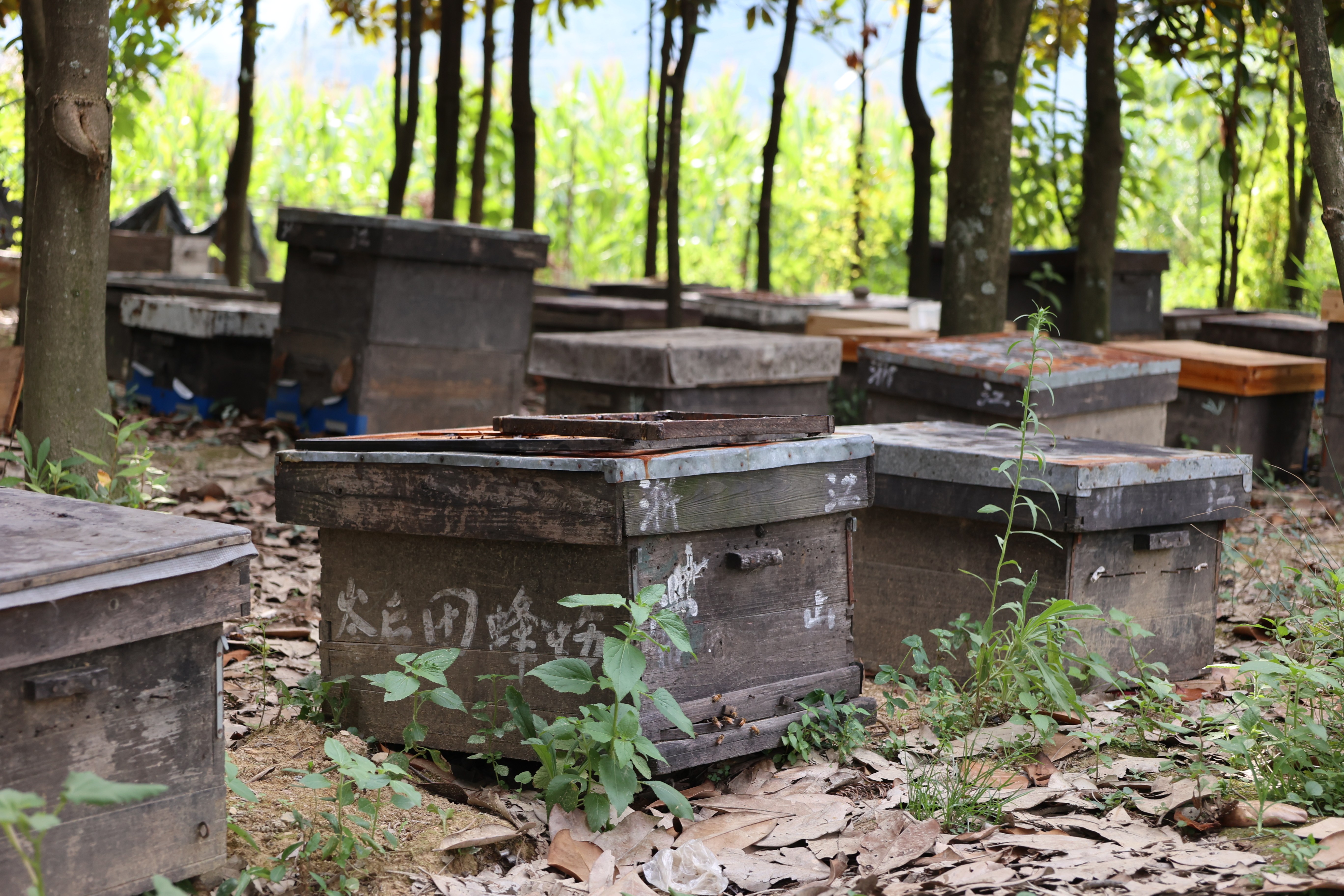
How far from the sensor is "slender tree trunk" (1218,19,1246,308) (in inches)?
344

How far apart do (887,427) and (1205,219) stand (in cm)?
1793

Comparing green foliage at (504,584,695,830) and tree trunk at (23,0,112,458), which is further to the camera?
tree trunk at (23,0,112,458)

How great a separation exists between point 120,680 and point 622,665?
94 centimetres

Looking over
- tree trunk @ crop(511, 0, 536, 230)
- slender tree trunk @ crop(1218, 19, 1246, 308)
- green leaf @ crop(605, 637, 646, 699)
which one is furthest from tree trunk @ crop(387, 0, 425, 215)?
green leaf @ crop(605, 637, 646, 699)

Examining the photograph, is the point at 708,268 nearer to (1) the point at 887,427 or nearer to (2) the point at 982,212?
(2) the point at 982,212

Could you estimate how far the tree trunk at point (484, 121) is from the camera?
450 inches

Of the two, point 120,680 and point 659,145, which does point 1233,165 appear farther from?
point 120,680

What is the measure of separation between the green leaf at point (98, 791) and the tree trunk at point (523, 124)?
8.50 metres

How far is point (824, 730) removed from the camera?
125 inches

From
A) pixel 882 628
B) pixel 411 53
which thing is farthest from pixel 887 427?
pixel 411 53

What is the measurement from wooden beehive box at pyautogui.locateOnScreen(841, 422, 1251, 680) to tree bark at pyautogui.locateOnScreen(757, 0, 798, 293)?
754cm

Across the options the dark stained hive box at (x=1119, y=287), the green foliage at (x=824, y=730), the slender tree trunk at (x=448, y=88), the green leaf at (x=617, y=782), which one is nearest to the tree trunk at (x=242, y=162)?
the slender tree trunk at (x=448, y=88)

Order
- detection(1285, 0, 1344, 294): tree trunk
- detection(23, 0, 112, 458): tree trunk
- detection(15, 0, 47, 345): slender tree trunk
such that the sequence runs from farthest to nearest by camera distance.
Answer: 1. detection(15, 0, 47, 345): slender tree trunk
2. detection(23, 0, 112, 458): tree trunk
3. detection(1285, 0, 1344, 294): tree trunk

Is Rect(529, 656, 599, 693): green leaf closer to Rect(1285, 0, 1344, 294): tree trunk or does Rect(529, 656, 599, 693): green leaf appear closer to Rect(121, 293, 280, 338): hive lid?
Rect(1285, 0, 1344, 294): tree trunk
